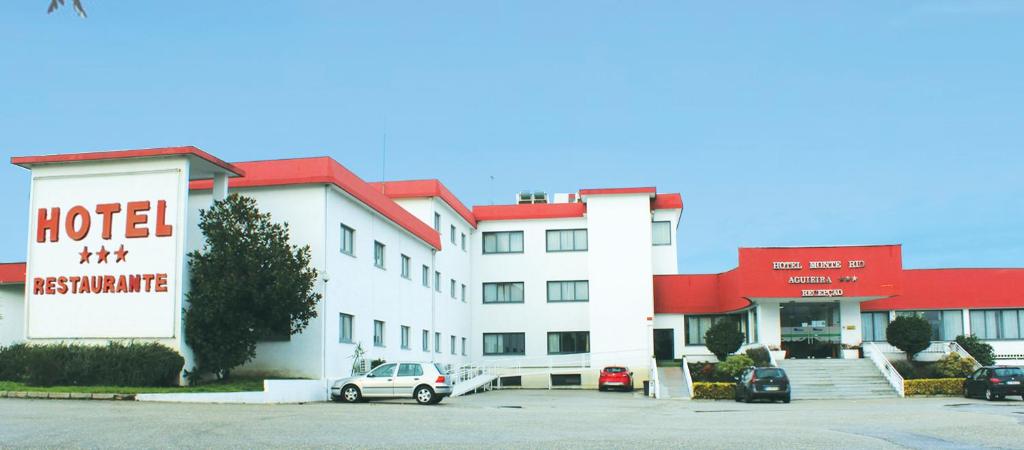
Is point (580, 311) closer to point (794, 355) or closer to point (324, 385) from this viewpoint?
point (794, 355)

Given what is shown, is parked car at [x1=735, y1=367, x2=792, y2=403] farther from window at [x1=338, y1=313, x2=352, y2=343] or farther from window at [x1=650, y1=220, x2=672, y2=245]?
window at [x1=650, y1=220, x2=672, y2=245]

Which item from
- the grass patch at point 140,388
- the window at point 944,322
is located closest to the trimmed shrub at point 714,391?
the window at point 944,322

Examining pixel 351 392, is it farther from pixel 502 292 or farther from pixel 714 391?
pixel 502 292

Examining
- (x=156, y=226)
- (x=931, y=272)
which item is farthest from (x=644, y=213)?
(x=156, y=226)

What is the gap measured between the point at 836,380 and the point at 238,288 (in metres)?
24.5

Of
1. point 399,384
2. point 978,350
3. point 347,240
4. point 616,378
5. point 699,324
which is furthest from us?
point 699,324

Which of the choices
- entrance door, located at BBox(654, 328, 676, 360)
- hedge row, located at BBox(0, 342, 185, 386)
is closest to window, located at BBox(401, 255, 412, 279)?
hedge row, located at BBox(0, 342, 185, 386)

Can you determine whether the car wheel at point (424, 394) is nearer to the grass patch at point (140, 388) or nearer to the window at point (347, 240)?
the grass patch at point (140, 388)

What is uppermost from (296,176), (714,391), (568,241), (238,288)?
(296,176)

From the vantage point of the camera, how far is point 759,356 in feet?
139

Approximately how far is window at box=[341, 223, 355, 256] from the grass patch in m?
6.00

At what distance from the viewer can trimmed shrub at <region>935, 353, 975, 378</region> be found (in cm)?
3894

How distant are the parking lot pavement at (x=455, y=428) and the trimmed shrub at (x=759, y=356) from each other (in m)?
17.7

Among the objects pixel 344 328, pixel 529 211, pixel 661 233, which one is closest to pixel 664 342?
pixel 661 233
